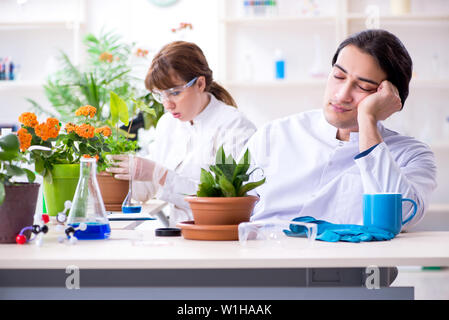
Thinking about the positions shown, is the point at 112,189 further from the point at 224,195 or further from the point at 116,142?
the point at 224,195

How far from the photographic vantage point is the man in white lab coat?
1668mm

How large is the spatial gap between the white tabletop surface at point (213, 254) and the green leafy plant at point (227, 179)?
123 millimetres

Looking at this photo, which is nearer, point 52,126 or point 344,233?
point 344,233

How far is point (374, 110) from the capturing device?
1.72m

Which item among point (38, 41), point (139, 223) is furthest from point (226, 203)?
point (38, 41)

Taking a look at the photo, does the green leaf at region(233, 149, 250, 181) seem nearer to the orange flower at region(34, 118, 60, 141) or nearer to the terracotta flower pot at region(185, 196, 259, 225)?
the terracotta flower pot at region(185, 196, 259, 225)

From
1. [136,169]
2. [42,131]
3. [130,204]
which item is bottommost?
[130,204]

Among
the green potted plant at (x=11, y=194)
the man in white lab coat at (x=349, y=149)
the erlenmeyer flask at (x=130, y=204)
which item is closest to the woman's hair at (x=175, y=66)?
the erlenmeyer flask at (x=130, y=204)

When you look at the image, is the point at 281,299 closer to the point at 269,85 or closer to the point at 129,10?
the point at 269,85

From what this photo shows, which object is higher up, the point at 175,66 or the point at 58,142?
the point at 175,66

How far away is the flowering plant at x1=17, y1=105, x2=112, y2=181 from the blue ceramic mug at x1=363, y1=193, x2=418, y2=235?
2.86 feet

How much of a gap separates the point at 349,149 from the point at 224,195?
2.22 feet

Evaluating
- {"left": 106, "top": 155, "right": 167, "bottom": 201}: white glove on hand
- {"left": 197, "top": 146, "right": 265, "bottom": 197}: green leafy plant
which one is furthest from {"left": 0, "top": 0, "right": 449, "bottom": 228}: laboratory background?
{"left": 197, "top": 146, "right": 265, "bottom": 197}: green leafy plant

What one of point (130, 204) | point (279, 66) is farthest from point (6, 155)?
point (279, 66)
